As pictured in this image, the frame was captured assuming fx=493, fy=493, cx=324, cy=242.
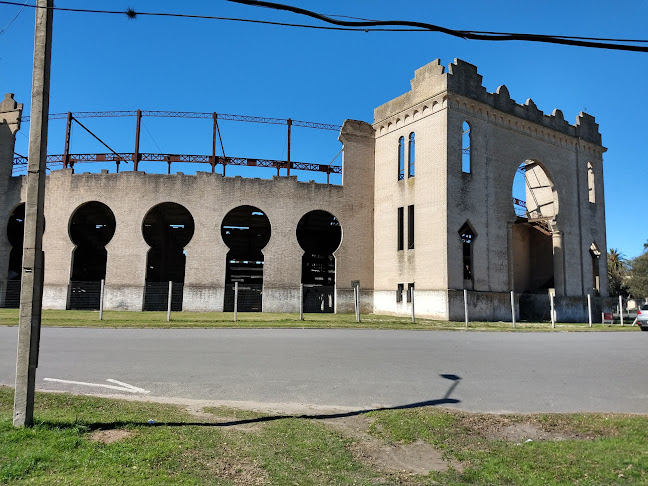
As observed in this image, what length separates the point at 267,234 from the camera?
47688 millimetres

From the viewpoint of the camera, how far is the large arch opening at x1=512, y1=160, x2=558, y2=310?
43.2 metres

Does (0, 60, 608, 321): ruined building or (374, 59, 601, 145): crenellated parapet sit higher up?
(374, 59, 601, 145): crenellated parapet

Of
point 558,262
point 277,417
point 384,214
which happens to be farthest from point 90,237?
point 277,417

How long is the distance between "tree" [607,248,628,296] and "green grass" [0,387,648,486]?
74.3 metres

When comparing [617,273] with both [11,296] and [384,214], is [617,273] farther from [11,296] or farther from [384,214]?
[11,296]

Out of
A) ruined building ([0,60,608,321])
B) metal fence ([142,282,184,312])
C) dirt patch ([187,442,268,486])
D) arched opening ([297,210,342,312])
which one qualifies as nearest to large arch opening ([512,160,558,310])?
ruined building ([0,60,608,321])

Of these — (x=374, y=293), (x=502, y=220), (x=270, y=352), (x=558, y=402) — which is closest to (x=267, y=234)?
(x=374, y=293)

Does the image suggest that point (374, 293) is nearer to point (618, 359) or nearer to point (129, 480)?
point (618, 359)

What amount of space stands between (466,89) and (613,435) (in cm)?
3138

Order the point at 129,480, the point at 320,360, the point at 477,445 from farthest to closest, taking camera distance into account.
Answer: the point at 320,360, the point at 477,445, the point at 129,480

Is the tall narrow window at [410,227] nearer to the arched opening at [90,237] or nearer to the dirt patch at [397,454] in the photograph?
the arched opening at [90,237]

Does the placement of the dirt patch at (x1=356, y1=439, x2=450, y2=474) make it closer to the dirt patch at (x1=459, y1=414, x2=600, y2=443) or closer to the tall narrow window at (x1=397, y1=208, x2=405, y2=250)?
the dirt patch at (x1=459, y1=414, x2=600, y2=443)

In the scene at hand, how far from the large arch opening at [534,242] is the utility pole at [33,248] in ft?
135

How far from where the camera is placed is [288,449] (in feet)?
17.2
